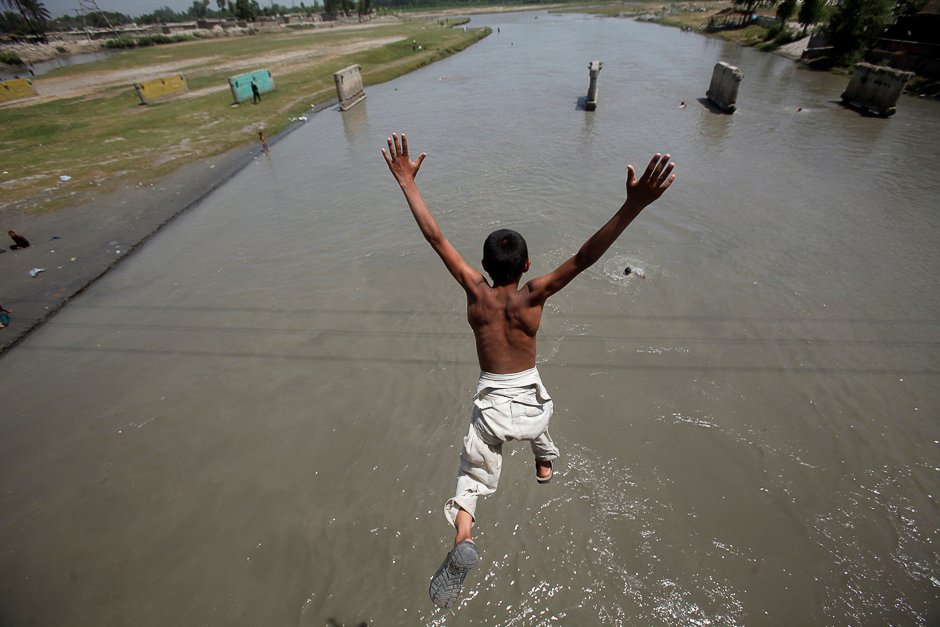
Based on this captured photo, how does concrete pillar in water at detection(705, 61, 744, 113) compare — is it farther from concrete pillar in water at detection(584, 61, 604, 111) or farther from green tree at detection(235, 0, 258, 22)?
green tree at detection(235, 0, 258, 22)

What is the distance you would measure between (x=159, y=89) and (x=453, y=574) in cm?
3519

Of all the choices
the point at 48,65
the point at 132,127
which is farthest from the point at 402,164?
the point at 48,65

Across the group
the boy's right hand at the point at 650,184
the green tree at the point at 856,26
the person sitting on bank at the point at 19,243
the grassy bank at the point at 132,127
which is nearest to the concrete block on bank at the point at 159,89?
the grassy bank at the point at 132,127

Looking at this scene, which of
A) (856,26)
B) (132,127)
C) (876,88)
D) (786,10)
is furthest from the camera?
(786,10)

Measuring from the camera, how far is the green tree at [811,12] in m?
33.0

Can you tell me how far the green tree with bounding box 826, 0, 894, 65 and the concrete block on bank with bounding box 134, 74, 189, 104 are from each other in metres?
42.5

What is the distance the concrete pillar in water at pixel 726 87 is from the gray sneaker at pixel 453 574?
22.6 metres

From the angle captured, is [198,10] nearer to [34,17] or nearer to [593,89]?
[34,17]

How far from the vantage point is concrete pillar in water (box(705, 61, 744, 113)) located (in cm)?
1844

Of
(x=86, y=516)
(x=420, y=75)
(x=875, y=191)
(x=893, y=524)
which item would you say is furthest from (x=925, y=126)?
(x=420, y=75)

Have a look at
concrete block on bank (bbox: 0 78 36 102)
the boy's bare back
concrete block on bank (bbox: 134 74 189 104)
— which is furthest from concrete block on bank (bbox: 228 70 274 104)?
the boy's bare back

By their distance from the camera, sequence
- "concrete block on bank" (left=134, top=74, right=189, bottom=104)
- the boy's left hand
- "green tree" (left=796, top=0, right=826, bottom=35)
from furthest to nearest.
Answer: "green tree" (left=796, top=0, right=826, bottom=35)
"concrete block on bank" (left=134, top=74, right=189, bottom=104)
the boy's left hand

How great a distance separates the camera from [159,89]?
26.8 m

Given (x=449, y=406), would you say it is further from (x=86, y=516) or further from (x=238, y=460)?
(x=86, y=516)
